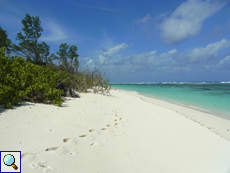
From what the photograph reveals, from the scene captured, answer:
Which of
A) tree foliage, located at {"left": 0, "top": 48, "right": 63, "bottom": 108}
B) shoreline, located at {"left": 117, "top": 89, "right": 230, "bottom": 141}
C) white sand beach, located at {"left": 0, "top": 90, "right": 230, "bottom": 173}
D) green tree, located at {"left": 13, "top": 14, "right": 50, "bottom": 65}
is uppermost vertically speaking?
green tree, located at {"left": 13, "top": 14, "right": 50, "bottom": 65}

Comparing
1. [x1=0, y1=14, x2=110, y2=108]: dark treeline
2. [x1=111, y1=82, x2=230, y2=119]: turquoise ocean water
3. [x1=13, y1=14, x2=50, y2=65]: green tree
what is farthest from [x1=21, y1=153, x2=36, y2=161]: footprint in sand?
[x1=13, y1=14, x2=50, y2=65]: green tree

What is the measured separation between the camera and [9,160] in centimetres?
180

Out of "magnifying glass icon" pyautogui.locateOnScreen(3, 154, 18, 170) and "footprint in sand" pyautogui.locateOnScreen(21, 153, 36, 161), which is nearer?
"magnifying glass icon" pyautogui.locateOnScreen(3, 154, 18, 170)

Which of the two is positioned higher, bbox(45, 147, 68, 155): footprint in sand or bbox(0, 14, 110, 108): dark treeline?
bbox(0, 14, 110, 108): dark treeline

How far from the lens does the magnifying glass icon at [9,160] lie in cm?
173

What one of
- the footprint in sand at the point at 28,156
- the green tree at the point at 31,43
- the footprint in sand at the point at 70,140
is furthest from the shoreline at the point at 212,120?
the green tree at the point at 31,43

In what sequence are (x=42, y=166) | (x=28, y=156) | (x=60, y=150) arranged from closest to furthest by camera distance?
(x=42, y=166)
(x=28, y=156)
(x=60, y=150)

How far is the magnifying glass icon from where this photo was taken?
5.67 feet

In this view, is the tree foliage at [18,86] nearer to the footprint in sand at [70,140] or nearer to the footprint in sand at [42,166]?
the footprint in sand at [70,140]

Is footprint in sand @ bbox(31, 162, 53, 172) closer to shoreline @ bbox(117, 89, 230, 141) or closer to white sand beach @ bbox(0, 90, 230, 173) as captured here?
white sand beach @ bbox(0, 90, 230, 173)

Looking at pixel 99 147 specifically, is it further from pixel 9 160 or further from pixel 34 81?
pixel 34 81

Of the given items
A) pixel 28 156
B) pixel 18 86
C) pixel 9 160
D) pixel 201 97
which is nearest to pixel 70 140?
pixel 28 156


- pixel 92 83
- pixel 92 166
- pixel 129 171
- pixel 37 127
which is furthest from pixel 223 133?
pixel 92 83

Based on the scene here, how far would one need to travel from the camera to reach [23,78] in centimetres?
455
